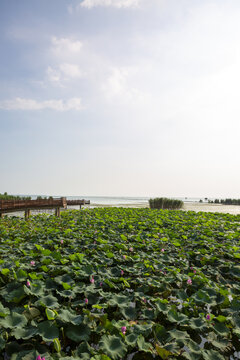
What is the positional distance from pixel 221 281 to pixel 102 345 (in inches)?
111

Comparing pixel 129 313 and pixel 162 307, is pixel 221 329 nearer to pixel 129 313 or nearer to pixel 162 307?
pixel 162 307

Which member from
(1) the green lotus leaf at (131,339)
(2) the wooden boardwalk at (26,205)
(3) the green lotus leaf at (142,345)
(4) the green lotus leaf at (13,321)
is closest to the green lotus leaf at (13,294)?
(4) the green lotus leaf at (13,321)

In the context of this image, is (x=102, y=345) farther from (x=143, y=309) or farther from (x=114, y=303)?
(x=143, y=309)

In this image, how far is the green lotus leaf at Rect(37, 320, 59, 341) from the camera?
229cm

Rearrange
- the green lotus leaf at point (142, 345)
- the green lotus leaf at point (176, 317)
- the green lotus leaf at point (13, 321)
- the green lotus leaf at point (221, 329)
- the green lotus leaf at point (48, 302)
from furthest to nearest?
the green lotus leaf at point (48, 302) < the green lotus leaf at point (176, 317) < the green lotus leaf at point (221, 329) < the green lotus leaf at point (13, 321) < the green lotus leaf at point (142, 345)

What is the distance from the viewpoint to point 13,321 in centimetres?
243

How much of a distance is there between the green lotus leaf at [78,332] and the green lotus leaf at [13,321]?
0.46 m

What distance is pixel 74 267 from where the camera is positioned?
4.10 meters

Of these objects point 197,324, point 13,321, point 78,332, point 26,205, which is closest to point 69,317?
point 78,332

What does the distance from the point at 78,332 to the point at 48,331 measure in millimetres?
301

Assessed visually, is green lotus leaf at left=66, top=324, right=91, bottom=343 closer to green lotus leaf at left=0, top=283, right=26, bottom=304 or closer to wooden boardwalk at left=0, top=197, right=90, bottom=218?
green lotus leaf at left=0, top=283, right=26, bottom=304

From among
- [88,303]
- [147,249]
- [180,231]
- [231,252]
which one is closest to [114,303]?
[88,303]

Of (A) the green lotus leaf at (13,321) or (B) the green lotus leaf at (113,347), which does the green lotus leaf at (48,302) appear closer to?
(A) the green lotus leaf at (13,321)

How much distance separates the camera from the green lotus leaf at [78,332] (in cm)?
234
